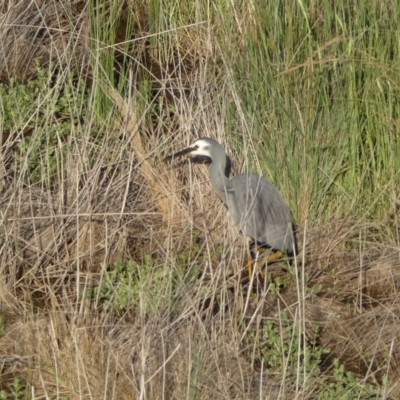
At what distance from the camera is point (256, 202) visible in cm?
482

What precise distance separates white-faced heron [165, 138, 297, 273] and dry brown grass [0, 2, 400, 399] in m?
0.09

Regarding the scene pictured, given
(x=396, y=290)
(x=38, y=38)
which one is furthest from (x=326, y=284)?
(x=38, y=38)

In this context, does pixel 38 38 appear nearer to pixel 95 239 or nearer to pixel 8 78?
pixel 8 78

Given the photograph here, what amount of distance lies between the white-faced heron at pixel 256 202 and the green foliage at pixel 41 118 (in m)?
0.56

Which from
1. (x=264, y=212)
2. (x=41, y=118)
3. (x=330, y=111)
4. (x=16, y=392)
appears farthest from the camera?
(x=41, y=118)

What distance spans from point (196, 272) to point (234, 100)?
47.5 inches

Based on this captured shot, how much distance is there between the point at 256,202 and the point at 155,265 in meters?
0.58

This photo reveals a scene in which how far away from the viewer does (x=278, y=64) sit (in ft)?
16.4

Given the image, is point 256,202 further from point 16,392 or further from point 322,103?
point 16,392

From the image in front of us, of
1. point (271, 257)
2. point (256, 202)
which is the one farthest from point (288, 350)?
point (256, 202)

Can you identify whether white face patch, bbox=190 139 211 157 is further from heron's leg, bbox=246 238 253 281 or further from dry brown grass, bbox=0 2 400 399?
heron's leg, bbox=246 238 253 281

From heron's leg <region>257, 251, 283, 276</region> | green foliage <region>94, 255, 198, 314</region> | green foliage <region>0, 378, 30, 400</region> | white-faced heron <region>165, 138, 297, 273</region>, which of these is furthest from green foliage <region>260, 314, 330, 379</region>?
green foliage <region>0, 378, 30, 400</region>

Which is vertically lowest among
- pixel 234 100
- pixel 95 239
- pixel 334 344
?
pixel 334 344

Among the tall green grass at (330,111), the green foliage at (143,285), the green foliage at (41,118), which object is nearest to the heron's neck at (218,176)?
the tall green grass at (330,111)
